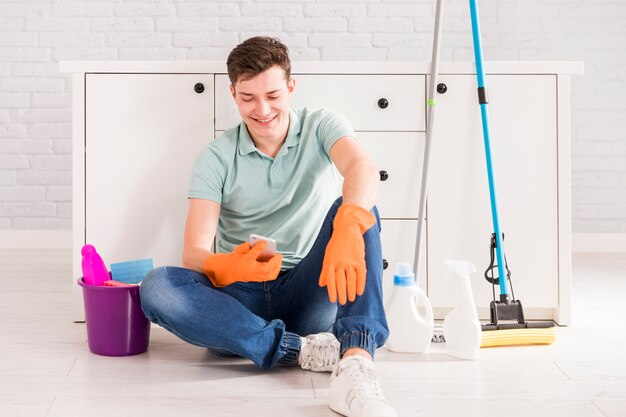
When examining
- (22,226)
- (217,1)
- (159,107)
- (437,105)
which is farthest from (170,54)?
(437,105)

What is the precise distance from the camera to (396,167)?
2.15m

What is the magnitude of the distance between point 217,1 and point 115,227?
1.87 metres

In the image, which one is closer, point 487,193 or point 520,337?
point 520,337

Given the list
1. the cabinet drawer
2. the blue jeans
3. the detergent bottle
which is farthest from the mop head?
the detergent bottle

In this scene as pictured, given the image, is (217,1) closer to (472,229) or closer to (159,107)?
(159,107)

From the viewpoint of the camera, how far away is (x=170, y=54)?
3689mm

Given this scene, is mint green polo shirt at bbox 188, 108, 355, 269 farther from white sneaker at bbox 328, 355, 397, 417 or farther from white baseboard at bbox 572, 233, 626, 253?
white baseboard at bbox 572, 233, 626, 253

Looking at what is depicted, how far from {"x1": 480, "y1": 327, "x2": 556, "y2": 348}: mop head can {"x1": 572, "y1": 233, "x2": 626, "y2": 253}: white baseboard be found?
1.98 metres

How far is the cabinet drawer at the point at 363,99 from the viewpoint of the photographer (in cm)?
213

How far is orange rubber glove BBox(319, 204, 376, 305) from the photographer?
1503 mm

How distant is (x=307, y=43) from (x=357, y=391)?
102 inches

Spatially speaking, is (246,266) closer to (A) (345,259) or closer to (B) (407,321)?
(A) (345,259)

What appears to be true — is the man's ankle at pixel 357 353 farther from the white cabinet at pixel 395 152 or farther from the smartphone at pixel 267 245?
the white cabinet at pixel 395 152

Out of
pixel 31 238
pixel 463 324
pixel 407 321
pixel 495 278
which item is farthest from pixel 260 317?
pixel 31 238
